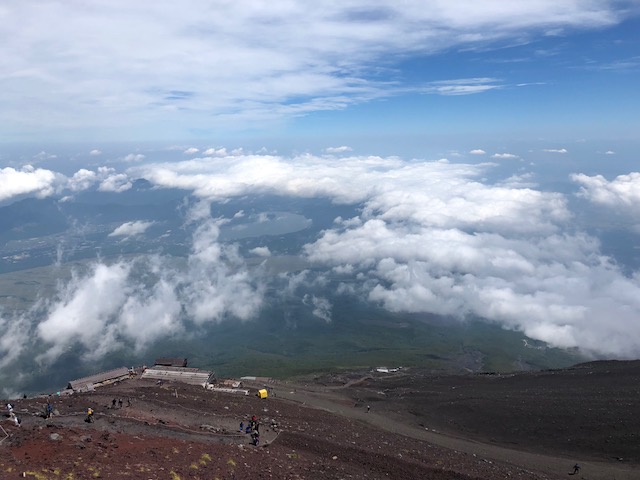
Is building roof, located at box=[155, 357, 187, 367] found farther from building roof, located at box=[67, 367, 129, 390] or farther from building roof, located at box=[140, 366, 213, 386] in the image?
building roof, located at box=[67, 367, 129, 390]

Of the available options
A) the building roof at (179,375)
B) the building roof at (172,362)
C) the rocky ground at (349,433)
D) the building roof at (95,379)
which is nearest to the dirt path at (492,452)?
the rocky ground at (349,433)

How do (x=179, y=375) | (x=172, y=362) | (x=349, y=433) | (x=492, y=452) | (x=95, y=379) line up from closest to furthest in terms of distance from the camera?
1. (x=349, y=433)
2. (x=492, y=452)
3. (x=95, y=379)
4. (x=179, y=375)
5. (x=172, y=362)

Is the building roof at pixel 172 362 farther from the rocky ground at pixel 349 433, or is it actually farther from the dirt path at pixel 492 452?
the dirt path at pixel 492 452

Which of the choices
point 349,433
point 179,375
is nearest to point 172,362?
point 179,375

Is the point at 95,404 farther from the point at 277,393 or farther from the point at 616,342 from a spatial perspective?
the point at 616,342

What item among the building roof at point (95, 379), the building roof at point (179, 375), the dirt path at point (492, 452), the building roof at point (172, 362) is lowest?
the dirt path at point (492, 452)

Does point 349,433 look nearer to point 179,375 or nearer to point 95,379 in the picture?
point 179,375

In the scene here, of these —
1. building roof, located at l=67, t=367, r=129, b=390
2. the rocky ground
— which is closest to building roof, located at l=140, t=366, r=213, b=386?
building roof, located at l=67, t=367, r=129, b=390
